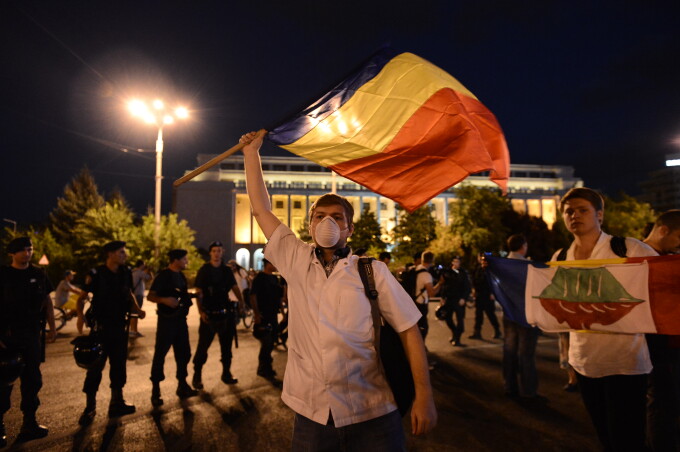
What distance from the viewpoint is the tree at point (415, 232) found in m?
43.8

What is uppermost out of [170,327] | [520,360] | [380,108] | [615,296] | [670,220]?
[380,108]

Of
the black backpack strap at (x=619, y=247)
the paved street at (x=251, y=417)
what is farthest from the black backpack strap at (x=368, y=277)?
the paved street at (x=251, y=417)

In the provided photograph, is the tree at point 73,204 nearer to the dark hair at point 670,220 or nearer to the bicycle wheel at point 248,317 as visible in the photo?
the bicycle wheel at point 248,317

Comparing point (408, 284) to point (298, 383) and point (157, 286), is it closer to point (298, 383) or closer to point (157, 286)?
point (157, 286)

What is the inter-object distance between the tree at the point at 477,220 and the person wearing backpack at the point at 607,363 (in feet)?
140

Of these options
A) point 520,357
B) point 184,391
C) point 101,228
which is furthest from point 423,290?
point 101,228

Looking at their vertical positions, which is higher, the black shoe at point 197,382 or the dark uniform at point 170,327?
the dark uniform at point 170,327

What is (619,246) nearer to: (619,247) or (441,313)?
(619,247)

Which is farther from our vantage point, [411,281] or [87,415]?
[411,281]

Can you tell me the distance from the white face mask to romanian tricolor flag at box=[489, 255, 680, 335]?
209 centimetres

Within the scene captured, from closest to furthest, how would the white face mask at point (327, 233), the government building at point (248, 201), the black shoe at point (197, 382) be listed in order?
the white face mask at point (327, 233), the black shoe at point (197, 382), the government building at point (248, 201)

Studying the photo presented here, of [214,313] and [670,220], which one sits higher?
[670,220]

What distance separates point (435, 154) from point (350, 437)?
7.96ft

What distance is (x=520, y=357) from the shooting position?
5566mm
